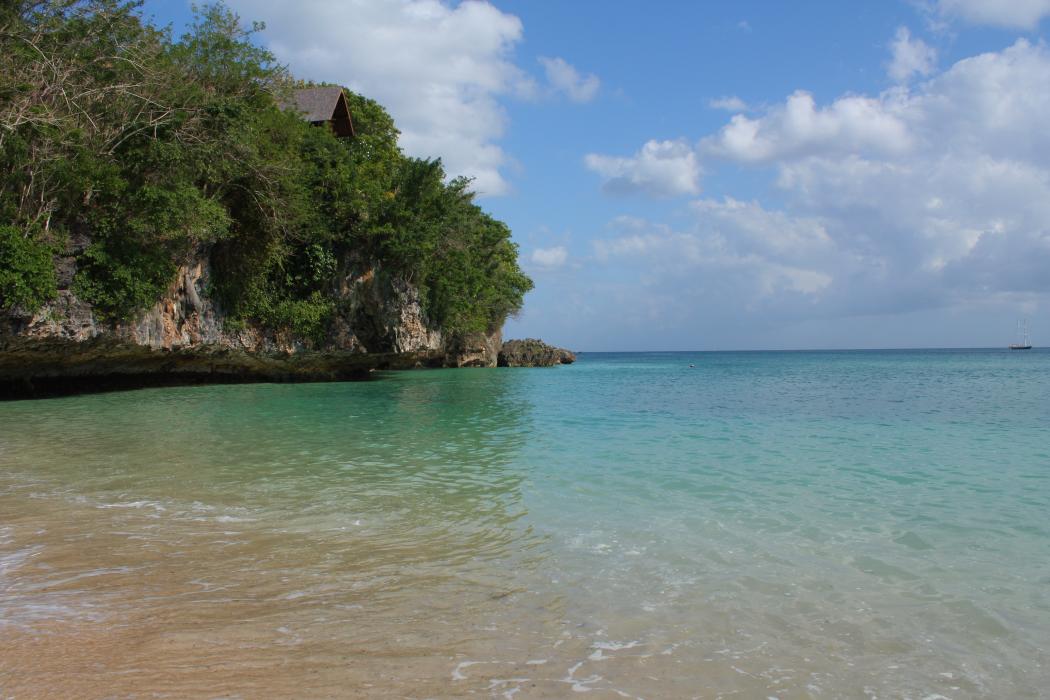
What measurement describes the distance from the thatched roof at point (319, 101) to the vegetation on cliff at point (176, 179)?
334 centimetres

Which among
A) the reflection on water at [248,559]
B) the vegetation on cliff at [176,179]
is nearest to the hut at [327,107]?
the vegetation on cliff at [176,179]

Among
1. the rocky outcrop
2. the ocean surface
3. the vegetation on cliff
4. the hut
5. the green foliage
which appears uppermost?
the hut

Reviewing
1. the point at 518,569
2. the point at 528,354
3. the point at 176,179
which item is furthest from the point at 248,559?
the point at 528,354

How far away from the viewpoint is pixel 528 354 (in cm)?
4862

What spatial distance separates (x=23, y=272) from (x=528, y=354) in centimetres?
3750

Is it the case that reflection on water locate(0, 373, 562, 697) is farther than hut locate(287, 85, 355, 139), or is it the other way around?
hut locate(287, 85, 355, 139)

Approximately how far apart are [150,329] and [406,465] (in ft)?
38.3

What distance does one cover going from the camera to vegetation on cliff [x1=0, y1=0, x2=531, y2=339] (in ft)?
42.5

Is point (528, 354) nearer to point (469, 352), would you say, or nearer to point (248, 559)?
point (469, 352)

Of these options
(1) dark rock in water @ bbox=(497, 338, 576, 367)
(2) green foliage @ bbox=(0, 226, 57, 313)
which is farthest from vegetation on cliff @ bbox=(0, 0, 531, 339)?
(1) dark rock in water @ bbox=(497, 338, 576, 367)

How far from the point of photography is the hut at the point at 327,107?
2630 cm

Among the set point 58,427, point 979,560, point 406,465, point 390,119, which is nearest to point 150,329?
point 58,427

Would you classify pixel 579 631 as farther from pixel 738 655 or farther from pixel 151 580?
pixel 151 580

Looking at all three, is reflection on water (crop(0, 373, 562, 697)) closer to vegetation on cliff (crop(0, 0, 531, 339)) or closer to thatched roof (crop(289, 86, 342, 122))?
vegetation on cliff (crop(0, 0, 531, 339))
